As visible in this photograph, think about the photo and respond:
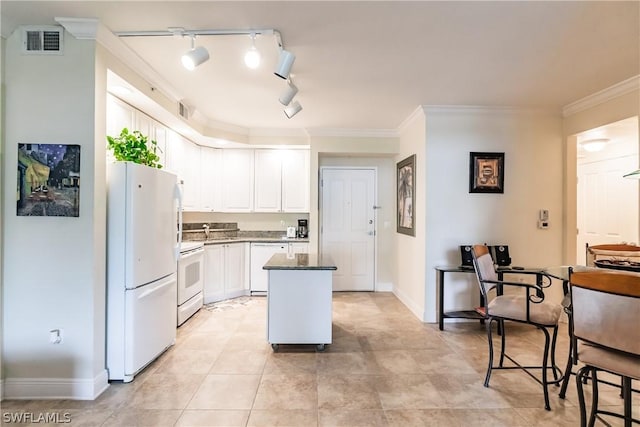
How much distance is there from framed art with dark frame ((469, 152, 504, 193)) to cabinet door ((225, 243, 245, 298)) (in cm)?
338

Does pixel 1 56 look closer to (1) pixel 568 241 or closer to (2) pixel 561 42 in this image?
(2) pixel 561 42

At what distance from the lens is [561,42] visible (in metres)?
2.45

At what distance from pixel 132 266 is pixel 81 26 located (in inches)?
66.9

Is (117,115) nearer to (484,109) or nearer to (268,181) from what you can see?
(268,181)

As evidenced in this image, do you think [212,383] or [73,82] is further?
[212,383]

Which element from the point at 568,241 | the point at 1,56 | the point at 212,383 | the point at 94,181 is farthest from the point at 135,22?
the point at 568,241

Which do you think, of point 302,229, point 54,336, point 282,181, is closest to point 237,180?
point 282,181

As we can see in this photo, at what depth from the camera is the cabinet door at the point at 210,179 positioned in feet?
16.4

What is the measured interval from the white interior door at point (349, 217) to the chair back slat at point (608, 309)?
3743 millimetres

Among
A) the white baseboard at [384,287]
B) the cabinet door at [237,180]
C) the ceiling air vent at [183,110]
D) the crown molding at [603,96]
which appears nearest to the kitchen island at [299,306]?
the ceiling air vent at [183,110]

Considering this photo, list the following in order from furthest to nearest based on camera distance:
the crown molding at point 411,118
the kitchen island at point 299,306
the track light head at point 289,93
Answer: the crown molding at point 411,118, the kitchen island at point 299,306, the track light head at point 289,93

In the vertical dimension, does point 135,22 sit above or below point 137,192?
above

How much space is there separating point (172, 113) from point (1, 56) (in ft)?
4.63

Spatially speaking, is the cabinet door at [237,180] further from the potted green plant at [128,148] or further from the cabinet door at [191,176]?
the potted green plant at [128,148]
